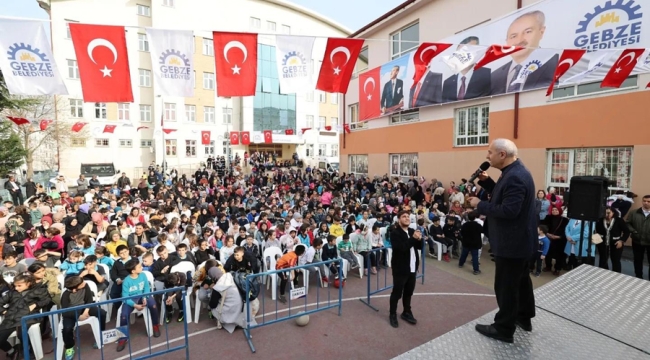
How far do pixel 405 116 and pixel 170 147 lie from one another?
75.9 feet

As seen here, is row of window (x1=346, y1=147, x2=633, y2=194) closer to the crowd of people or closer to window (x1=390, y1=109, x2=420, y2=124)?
the crowd of people

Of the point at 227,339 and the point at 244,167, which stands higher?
the point at 244,167

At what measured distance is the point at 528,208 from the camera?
2689 millimetres

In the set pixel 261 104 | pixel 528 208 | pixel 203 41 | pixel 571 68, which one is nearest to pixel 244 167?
pixel 261 104

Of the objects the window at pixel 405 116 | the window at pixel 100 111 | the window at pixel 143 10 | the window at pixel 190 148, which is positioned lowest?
the window at pixel 190 148

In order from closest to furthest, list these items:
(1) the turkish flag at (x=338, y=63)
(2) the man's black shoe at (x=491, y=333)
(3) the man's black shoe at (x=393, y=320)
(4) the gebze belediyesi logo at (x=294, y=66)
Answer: (2) the man's black shoe at (x=491, y=333), (3) the man's black shoe at (x=393, y=320), (1) the turkish flag at (x=338, y=63), (4) the gebze belediyesi logo at (x=294, y=66)

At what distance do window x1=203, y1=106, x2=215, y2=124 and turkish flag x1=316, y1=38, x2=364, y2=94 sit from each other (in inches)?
1053

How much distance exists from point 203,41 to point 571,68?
31.2 meters

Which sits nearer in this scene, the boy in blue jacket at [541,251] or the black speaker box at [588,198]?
the black speaker box at [588,198]

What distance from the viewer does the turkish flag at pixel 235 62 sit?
6844 millimetres

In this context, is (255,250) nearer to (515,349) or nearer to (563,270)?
(515,349)

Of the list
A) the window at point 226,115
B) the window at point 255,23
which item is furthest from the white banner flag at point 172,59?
the window at point 255,23

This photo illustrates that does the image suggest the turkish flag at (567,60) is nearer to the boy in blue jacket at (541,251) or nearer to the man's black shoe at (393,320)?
the boy in blue jacket at (541,251)

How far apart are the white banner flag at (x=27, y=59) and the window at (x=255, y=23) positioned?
30.2 meters
